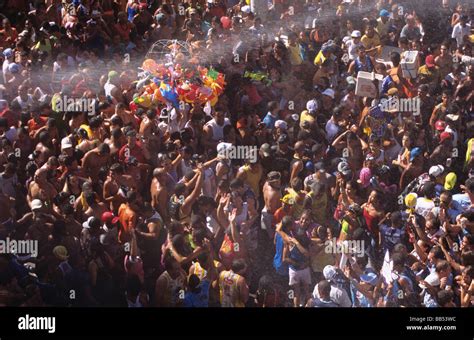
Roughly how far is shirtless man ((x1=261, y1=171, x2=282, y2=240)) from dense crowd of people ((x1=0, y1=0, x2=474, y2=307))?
0.05 feet

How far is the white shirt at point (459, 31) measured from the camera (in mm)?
18827

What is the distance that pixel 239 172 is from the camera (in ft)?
49.8

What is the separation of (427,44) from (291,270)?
16.7 feet

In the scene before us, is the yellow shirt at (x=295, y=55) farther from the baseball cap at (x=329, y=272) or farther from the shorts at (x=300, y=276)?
the baseball cap at (x=329, y=272)

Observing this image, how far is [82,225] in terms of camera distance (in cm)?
1459

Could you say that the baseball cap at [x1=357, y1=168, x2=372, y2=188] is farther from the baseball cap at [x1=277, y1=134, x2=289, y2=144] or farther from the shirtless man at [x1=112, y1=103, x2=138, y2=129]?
the shirtless man at [x1=112, y1=103, x2=138, y2=129]

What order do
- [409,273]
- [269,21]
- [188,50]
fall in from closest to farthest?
[409,273] < [188,50] < [269,21]

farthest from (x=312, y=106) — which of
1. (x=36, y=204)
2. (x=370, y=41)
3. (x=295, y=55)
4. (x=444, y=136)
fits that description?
(x=36, y=204)

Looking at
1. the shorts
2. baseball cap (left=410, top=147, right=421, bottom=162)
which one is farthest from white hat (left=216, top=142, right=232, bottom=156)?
baseball cap (left=410, top=147, right=421, bottom=162)

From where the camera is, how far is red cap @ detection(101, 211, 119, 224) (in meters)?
14.5

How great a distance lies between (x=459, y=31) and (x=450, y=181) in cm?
427

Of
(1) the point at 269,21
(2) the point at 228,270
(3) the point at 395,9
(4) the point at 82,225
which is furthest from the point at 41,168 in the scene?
(3) the point at 395,9

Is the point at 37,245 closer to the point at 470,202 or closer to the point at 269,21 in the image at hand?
the point at 470,202

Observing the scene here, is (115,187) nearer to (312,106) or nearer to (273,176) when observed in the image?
(273,176)
